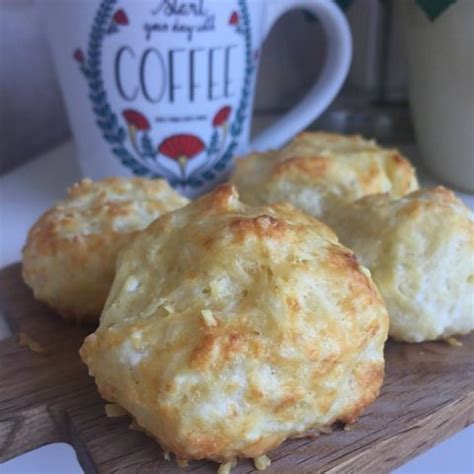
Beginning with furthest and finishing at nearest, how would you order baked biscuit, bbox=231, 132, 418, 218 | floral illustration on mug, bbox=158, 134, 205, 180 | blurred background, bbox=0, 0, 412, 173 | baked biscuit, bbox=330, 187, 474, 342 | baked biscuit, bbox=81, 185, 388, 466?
blurred background, bbox=0, 0, 412, 173
floral illustration on mug, bbox=158, 134, 205, 180
baked biscuit, bbox=231, 132, 418, 218
baked biscuit, bbox=330, 187, 474, 342
baked biscuit, bbox=81, 185, 388, 466

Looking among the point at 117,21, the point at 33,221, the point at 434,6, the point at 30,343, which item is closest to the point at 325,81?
the point at 434,6

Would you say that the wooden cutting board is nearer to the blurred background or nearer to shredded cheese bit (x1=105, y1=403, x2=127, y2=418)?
shredded cheese bit (x1=105, y1=403, x2=127, y2=418)

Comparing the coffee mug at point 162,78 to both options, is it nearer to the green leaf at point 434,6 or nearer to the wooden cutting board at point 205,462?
the green leaf at point 434,6

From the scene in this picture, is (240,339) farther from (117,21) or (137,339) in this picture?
(117,21)

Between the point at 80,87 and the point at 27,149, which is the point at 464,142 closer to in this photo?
the point at 80,87

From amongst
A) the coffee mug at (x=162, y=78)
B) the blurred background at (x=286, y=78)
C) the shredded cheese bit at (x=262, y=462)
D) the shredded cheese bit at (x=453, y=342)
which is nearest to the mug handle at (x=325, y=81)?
the coffee mug at (x=162, y=78)

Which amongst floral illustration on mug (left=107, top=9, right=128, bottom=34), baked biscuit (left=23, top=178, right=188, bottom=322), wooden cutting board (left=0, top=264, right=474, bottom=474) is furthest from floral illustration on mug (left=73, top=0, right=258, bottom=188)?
wooden cutting board (left=0, top=264, right=474, bottom=474)

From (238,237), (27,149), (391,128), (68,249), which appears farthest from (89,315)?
(391,128)
